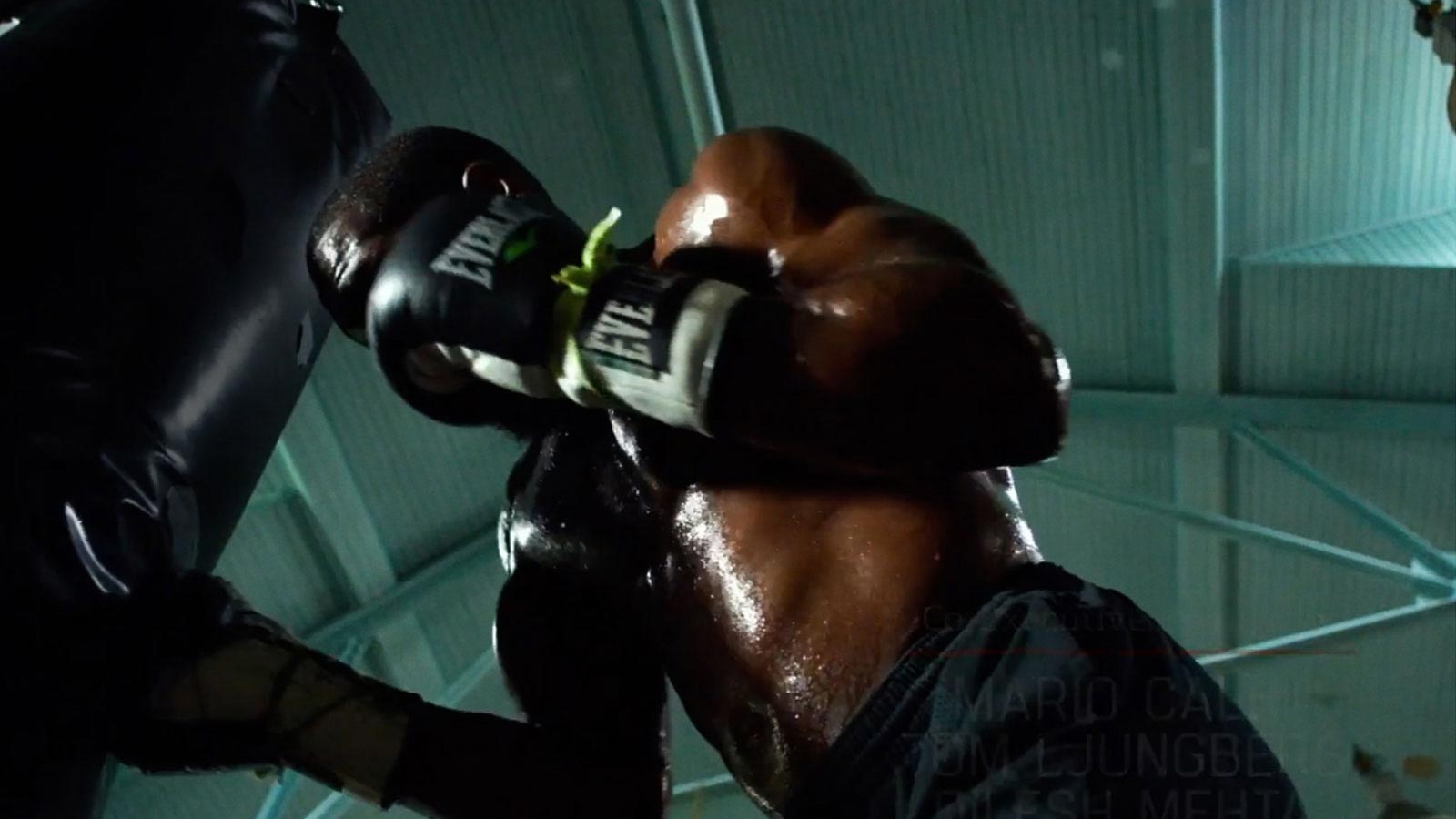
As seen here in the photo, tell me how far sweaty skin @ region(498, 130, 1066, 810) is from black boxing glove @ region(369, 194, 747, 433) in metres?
0.06

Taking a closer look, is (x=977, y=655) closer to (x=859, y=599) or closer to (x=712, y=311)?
(x=859, y=599)

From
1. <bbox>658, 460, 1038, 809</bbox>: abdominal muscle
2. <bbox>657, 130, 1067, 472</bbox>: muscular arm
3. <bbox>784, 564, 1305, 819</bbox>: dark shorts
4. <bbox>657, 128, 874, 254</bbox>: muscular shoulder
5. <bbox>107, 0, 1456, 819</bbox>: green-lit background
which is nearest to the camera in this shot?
<bbox>784, 564, 1305, 819</bbox>: dark shorts

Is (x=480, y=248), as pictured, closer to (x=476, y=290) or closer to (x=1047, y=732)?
(x=476, y=290)

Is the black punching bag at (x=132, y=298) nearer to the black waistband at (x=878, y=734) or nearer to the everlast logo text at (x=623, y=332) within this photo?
the everlast logo text at (x=623, y=332)

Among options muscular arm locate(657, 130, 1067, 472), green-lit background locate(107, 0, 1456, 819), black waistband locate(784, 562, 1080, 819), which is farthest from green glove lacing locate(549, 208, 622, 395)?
A: green-lit background locate(107, 0, 1456, 819)

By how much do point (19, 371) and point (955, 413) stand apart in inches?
41.2

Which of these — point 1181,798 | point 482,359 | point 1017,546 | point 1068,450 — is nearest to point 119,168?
point 482,359

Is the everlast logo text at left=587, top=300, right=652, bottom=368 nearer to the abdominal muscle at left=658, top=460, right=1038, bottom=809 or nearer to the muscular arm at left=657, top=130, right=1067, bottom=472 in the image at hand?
the muscular arm at left=657, top=130, right=1067, bottom=472

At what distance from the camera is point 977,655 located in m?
1.42

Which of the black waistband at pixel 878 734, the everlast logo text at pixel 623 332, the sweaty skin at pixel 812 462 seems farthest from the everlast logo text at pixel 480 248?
the black waistband at pixel 878 734

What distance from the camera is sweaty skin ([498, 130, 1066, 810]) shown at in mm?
1451

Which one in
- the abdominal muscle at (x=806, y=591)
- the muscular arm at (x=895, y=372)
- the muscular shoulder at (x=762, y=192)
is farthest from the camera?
the muscular shoulder at (x=762, y=192)

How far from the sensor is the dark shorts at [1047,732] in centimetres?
130

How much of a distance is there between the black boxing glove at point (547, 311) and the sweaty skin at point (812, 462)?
61 millimetres
